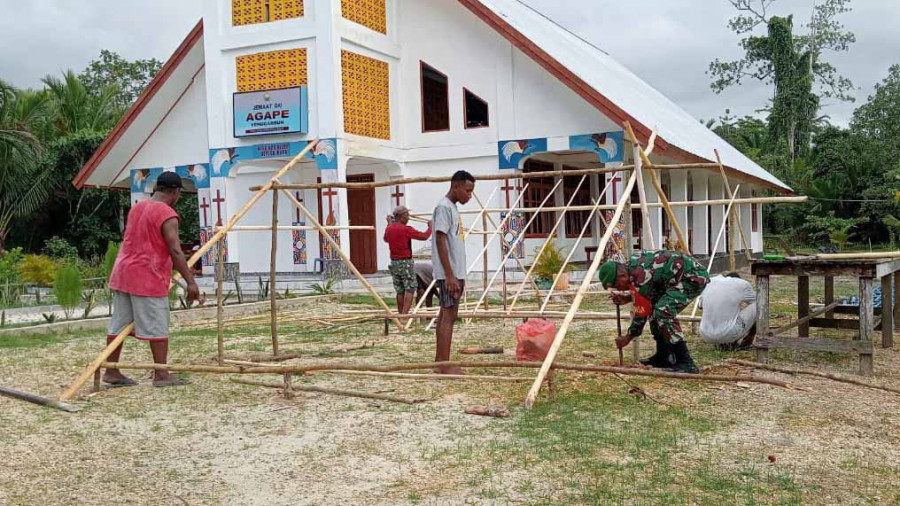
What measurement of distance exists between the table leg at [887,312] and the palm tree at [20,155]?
67.8 ft

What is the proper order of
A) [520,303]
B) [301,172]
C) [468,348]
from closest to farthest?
[468,348]
[520,303]
[301,172]

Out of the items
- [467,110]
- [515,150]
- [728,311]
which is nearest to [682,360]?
[728,311]

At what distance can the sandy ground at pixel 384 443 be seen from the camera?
12.7 ft

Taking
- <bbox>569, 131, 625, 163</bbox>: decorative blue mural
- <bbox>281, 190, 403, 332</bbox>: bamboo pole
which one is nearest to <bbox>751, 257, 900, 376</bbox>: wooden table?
<bbox>281, 190, 403, 332</bbox>: bamboo pole

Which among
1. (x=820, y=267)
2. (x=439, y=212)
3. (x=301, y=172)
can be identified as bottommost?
(x=820, y=267)

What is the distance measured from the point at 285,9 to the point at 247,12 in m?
0.95

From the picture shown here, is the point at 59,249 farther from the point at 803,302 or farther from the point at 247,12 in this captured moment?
the point at 803,302

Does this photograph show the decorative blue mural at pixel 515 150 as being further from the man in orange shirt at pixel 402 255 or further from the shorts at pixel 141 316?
the shorts at pixel 141 316

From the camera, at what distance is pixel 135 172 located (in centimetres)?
2067

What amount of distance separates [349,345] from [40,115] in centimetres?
1900

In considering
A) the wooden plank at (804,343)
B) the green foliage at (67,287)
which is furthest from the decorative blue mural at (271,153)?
the wooden plank at (804,343)

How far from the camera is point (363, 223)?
62.5 feet

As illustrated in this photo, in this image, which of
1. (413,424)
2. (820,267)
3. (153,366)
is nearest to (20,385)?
(153,366)

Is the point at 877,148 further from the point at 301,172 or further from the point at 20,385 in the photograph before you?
the point at 20,385
